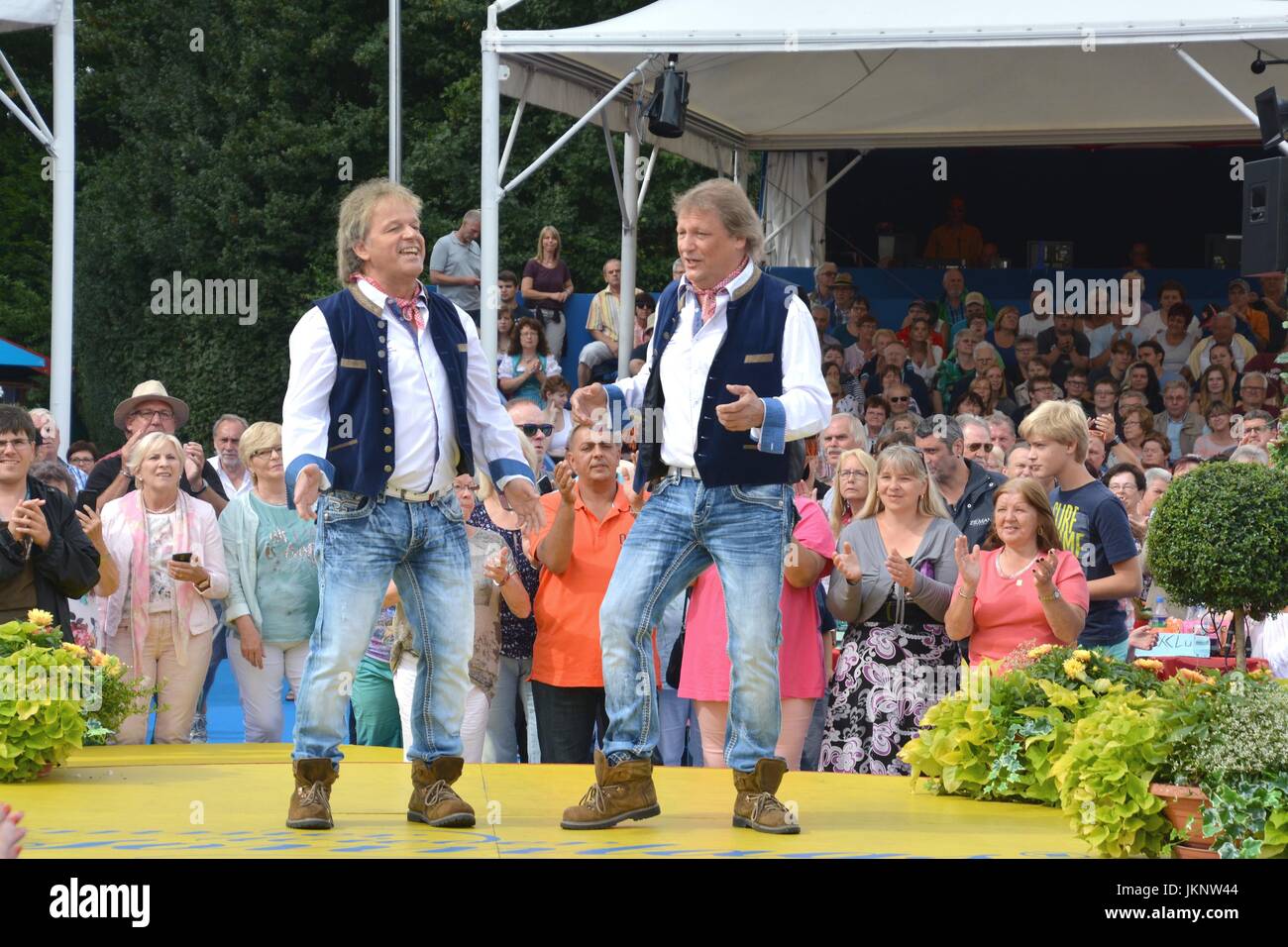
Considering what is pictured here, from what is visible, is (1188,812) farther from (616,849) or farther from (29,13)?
(29,13)

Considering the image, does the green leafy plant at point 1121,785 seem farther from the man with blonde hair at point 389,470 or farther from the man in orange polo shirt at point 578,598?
the man in orange polo shirt at point 578,598

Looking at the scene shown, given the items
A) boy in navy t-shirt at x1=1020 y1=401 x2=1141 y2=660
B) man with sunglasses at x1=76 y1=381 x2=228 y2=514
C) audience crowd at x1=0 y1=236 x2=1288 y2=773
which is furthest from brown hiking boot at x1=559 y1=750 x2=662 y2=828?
man with sunglasses at x1=76 y1=381 x2=228 y2=514

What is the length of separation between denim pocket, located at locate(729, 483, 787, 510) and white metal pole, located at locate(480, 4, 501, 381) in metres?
6.05

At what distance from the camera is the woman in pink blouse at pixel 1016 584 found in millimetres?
6785

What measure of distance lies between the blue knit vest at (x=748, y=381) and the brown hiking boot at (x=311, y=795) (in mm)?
1481

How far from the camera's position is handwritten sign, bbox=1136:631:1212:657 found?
795 centimetres

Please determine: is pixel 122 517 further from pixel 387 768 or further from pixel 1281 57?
pixel 1281 57

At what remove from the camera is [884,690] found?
710cm

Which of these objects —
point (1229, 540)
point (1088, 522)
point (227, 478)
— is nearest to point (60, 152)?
point (227, 478)

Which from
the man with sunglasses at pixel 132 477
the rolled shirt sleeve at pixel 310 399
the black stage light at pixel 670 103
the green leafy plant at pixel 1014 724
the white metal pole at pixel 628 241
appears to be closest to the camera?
the rolled shirt sleeve at pixel 310 399

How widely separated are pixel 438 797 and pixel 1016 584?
2650 mm

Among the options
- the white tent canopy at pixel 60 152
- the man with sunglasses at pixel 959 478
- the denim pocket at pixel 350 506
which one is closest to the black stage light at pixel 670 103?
the man with sunglasses at pixel 959 478

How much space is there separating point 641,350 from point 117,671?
7.55 metres

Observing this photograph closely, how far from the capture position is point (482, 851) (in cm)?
494
